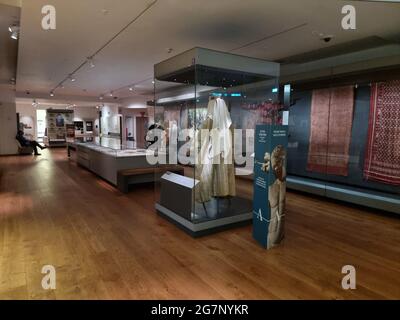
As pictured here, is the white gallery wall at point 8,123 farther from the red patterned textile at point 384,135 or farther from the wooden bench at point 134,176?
the red patterned textile at point 384,135

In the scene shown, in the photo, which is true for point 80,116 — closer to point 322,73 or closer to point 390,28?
point 322,73

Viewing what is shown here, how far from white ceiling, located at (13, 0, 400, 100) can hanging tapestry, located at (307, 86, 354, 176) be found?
1186 mm

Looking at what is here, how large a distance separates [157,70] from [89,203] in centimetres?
286

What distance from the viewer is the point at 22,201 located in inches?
213

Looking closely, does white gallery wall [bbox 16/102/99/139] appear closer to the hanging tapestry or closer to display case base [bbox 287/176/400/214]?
the hanging tapestry

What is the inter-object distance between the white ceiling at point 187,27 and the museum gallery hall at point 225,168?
33mm

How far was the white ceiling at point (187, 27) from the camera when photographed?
11.7 ft

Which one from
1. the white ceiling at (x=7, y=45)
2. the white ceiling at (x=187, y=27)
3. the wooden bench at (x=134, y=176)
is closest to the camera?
the white ceiling at (x=187, y=27)

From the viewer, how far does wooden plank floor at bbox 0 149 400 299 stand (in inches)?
102

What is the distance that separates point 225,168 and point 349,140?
321cm

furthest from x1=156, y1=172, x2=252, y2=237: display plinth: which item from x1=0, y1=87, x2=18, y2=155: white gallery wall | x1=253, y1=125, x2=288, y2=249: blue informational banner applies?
x1=0, y1=87, x2=18, y2=155: white gallery wall

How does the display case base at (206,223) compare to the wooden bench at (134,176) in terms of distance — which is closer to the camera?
the display case base at (206,223)

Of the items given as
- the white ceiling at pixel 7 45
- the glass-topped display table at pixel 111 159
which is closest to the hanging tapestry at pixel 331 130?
the glass-topped display table at pixel 111 159

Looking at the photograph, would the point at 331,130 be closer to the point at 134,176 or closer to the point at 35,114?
the point at 134,176
